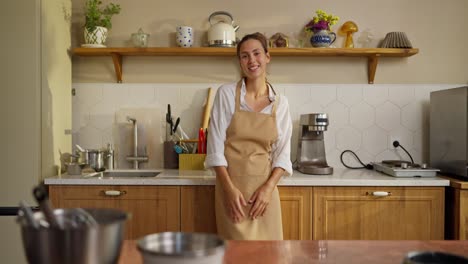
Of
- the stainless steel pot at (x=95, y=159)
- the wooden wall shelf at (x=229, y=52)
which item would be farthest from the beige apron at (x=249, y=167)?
the stainless steel pot at (x=95, y=159)

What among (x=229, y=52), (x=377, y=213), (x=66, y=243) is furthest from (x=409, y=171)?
(x=66, y=243)

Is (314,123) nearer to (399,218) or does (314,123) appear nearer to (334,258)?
(399,218)

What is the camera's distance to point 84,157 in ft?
9.96

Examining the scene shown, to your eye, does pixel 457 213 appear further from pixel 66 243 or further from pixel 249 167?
pixel 66 243

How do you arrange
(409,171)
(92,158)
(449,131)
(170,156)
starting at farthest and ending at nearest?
(170,156) → (92,158) → (449,131) → (409,171)

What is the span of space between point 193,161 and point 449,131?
61.5 inches

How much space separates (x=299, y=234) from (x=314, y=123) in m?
0.68

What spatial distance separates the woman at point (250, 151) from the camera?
8.01 ft

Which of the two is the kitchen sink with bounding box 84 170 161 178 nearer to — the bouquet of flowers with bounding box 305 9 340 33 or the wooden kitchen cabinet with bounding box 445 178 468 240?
the bouquet of flowers with bounding box 305 9 340 33

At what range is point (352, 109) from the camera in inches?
134

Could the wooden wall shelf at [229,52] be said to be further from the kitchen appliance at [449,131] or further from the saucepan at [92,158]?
the saucepan at [92,158]

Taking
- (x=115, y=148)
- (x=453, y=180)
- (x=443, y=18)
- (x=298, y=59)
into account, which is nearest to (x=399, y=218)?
(x=453, y=180)

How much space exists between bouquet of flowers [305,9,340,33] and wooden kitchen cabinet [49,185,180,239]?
138 centimetres

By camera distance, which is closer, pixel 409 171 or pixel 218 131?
pixel 218 131
